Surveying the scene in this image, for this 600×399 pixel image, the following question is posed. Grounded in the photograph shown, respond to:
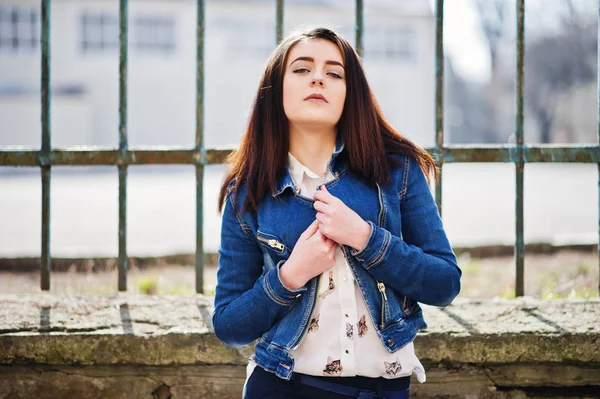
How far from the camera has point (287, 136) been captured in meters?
1.84

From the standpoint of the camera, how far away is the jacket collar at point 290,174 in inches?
68.9

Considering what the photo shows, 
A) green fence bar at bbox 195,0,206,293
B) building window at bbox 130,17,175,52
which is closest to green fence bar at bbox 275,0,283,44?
green fence bar at bbox 195,0,206,293

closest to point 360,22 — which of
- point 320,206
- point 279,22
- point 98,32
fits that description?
point 279,22

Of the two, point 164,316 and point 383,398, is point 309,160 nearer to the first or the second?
point 383,398

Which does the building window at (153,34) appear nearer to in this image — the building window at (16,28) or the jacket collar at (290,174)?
the building window at (16,28)

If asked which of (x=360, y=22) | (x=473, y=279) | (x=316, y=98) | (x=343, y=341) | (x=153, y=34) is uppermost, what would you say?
(x=153, y=34)

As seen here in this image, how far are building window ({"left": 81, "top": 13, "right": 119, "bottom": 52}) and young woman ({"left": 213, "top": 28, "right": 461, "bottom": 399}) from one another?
27046 mm

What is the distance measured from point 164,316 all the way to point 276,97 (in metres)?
0.88

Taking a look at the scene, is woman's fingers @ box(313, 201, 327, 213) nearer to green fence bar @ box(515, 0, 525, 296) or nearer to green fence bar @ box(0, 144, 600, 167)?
green fence bar @ box(0, 144, 600, 167)

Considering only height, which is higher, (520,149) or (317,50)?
(317,50)

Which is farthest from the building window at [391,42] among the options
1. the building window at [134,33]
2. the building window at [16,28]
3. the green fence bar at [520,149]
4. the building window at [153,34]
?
the green fence bar at [520,149]

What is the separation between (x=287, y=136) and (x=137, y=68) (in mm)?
26711

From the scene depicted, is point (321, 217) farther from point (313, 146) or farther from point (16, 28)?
point (16, 28)

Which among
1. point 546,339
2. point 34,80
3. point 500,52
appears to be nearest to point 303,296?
point 546,339
